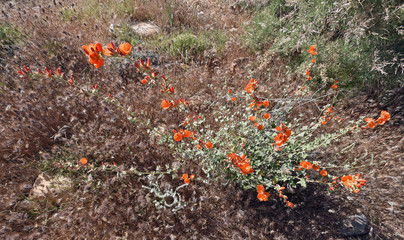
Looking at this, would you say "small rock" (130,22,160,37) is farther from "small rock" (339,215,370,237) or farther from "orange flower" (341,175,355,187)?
"small rock" (339,215,370,237)

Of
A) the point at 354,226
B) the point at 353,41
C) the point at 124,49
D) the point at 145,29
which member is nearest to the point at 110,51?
the point at 124,49

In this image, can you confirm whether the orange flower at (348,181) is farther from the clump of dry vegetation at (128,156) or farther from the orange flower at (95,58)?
the orange flower at (95,58)

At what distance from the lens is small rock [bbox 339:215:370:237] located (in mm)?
2025

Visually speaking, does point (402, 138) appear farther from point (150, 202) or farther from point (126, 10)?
point (126, 10)

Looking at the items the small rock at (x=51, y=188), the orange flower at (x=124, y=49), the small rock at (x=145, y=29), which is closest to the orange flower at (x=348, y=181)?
the orange flower at (x=124, y=49)

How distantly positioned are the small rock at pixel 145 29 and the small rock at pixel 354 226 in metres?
4.22

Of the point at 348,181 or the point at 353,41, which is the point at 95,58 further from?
the point at 353,41

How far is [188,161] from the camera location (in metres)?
2.29

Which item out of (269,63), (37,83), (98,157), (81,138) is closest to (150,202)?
(98,157)

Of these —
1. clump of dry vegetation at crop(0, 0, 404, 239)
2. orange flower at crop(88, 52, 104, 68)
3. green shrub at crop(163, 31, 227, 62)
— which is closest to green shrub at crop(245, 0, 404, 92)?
clump of dry vegetation at crop(0, 0, 404, 239)

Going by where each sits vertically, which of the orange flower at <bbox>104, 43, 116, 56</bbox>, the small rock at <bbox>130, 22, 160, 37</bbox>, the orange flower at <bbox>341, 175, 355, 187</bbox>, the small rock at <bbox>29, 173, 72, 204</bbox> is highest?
the orange flower at <bbox>104, 43, 116, 56</bbox>

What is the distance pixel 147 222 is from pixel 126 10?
4.33 meters

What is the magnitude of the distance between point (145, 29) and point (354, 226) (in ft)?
14.9

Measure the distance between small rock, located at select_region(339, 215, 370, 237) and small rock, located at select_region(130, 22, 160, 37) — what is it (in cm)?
422
